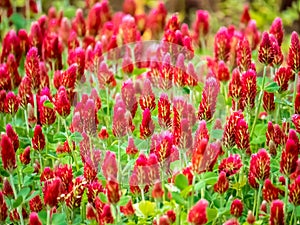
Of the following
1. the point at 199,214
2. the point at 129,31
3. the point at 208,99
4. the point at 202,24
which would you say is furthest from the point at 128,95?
the point at 202,24

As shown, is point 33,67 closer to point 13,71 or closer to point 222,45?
A: point 13,71

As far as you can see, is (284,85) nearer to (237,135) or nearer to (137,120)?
(237,135)

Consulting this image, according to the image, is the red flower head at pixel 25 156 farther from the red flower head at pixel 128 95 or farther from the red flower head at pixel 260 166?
the red flower head at pixel 260 166

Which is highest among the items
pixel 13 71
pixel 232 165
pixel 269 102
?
pixel 13 71

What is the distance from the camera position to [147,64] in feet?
12.4

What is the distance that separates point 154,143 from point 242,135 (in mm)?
297

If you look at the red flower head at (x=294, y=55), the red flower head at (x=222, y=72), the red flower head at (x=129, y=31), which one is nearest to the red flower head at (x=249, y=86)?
the red flower head at (x=294, y=55)

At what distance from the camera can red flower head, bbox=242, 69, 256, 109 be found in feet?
8.77

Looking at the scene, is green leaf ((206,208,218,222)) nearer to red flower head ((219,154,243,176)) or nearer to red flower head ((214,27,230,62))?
red flower head ((219,154,243,176))

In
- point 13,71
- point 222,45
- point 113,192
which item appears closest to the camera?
point 113,192

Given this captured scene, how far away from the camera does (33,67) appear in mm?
2951

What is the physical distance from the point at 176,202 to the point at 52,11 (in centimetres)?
280

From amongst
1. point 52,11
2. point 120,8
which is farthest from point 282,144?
point 120,8

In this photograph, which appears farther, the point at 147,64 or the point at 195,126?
the point at 147,64
